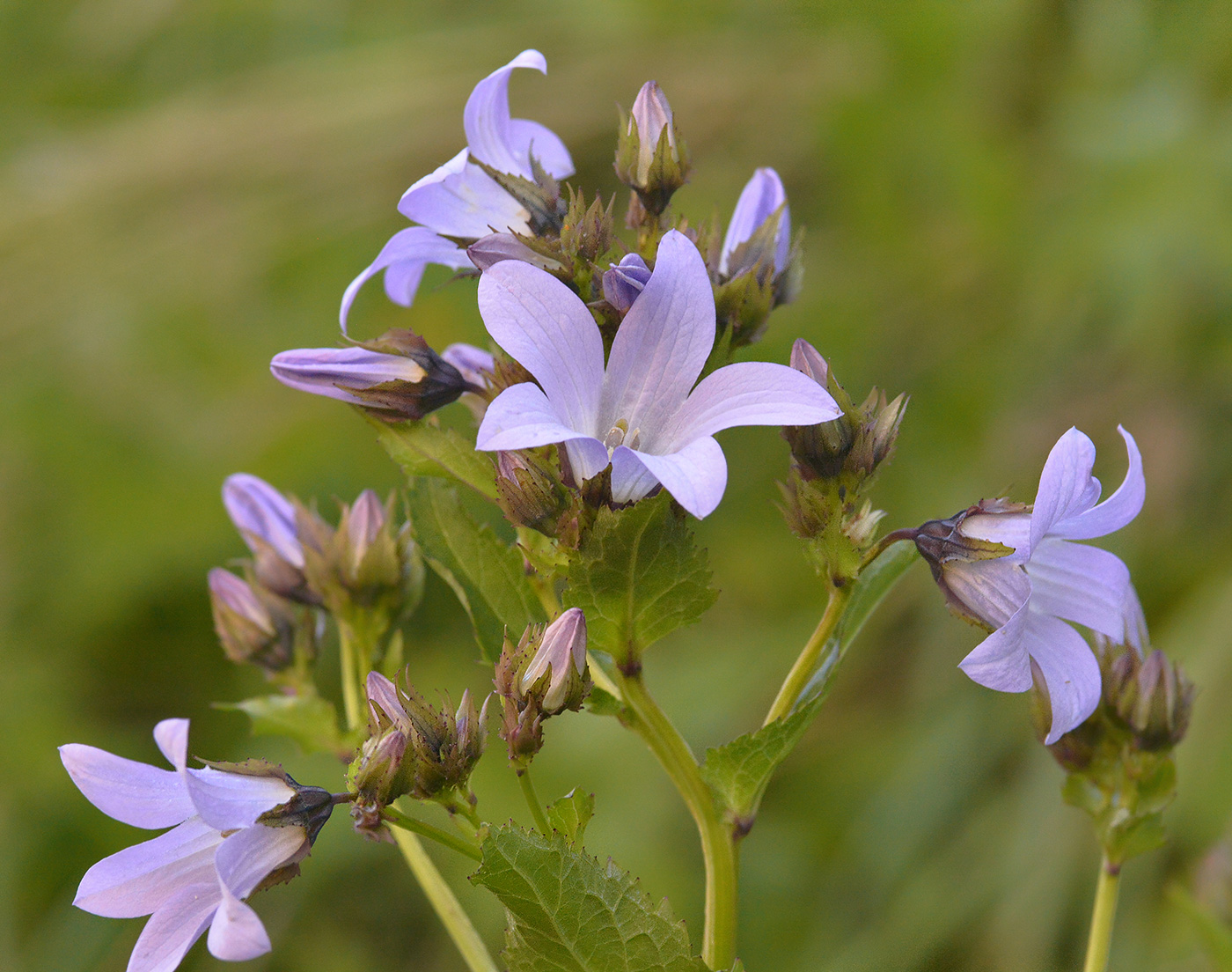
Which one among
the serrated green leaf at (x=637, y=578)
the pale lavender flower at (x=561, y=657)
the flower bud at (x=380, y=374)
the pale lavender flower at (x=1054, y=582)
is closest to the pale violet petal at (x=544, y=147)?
the flower bud at (x=380, y=374)

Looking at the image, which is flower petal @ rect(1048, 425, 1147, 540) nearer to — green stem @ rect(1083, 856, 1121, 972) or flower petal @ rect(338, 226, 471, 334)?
green stem @ rect(1083, 856, 1121, 972)

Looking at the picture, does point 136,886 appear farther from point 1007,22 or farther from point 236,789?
point 1007,22

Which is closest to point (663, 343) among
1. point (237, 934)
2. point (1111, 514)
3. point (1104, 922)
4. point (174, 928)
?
point (1111, 514)

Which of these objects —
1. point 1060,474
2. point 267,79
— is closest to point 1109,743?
point 1060,474

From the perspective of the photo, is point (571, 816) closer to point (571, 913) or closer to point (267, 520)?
point (571, 913)

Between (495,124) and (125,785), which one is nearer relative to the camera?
(125,785)

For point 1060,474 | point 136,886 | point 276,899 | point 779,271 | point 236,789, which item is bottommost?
point 276,899

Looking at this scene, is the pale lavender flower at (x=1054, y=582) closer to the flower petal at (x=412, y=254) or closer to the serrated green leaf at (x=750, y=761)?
the serrated green leaf at (x=750, y=761)
